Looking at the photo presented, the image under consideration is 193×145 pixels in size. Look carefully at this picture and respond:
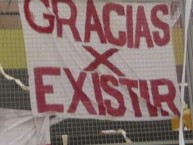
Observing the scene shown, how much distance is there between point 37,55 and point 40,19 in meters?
0.27

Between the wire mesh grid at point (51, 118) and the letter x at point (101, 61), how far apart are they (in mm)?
453

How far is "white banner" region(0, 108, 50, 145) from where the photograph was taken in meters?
3.38

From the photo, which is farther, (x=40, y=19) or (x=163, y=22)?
(x=163, y=22)

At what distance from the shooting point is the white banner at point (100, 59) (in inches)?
136

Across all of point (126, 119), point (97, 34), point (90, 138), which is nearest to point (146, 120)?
point (126, 119)

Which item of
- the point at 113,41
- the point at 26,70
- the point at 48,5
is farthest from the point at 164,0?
the point at 26,70

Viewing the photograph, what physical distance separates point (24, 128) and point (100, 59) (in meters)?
0.76

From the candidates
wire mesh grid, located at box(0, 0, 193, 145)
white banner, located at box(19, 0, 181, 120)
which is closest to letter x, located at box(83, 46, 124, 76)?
white banner, located at box(19, 0, 181, 120)

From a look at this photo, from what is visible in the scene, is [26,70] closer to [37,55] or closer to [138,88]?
[37,55]

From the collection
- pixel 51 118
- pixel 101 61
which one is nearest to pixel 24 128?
pixel 51 118

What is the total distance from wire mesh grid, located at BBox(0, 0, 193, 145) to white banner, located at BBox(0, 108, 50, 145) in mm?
184

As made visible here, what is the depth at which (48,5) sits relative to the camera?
354 cm

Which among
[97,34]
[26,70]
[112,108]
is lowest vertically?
[112,108]

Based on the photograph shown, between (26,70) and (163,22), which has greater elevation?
(163,22)
